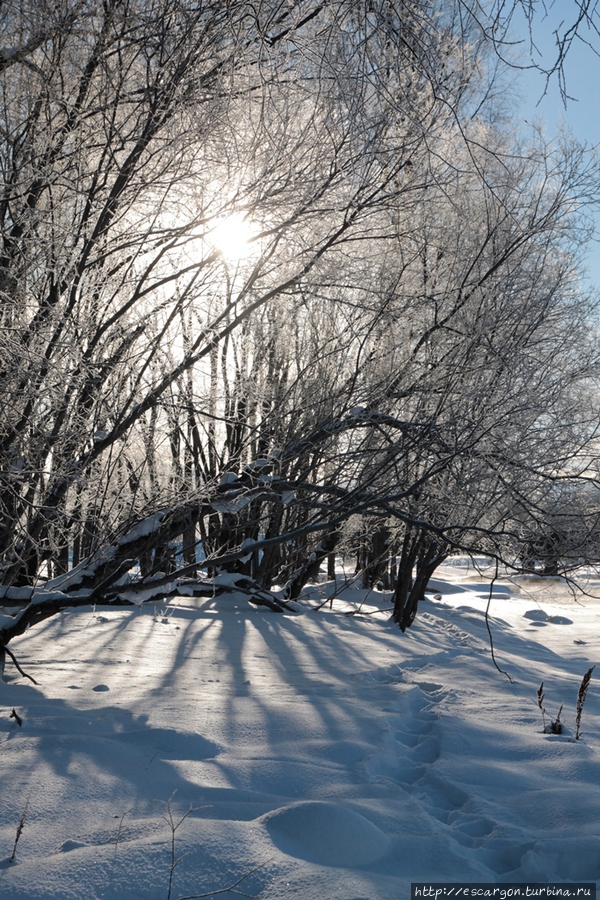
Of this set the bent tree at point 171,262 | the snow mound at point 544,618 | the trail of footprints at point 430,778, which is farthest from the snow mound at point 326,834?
the snow mound at point 544,618

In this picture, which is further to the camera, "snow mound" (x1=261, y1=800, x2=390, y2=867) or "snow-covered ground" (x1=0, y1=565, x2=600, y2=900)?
"snow mound" (x1=261, y1=800, x2=390, y2=867)

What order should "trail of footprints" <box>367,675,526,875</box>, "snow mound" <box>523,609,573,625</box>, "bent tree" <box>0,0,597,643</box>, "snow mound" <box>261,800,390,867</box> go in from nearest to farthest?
"snow mound" <box>261,800,390,867</box>
"trail of footprints" <box>367,675,526,875</box>
"bent tree" <box>0,0,597,643</box>
"snow mound" <box>523,609,573,625</box>

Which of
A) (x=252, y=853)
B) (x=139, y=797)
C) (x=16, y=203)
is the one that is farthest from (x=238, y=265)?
(x=252, y=853)

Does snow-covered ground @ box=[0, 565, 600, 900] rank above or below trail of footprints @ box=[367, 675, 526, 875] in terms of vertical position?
above

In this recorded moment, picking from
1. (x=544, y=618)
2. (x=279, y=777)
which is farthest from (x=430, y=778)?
(x=544, y=618)

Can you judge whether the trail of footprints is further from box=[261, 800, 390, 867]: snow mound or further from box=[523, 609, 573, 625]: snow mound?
box=[523, 609, 573, 625]: snow mound

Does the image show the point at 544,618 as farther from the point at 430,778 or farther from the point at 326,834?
the point at 326,834

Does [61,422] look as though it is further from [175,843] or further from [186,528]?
[175,843]

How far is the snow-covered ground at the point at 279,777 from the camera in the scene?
1.95 meters

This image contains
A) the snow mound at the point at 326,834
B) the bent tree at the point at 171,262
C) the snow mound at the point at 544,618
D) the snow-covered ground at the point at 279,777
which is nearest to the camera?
the snow-covered ground at the point at 279,777

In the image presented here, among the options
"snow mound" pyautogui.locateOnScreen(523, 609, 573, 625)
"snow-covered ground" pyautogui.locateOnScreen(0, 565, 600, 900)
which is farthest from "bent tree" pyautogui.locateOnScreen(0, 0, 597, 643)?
"snow mound" pyautogui.locateOnScreen(523, 609, 573, 625)

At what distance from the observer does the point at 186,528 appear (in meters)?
4.80

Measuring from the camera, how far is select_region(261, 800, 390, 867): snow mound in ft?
6.79

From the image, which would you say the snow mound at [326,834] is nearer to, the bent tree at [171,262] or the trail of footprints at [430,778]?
the trail of footprints at [430,778]
